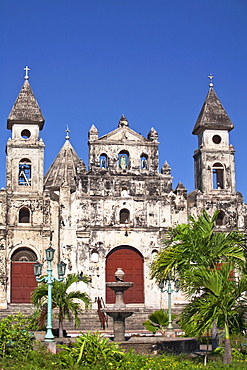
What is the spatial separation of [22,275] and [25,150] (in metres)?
8.17

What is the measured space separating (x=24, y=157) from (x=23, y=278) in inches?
310

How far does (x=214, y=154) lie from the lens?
45719 mm

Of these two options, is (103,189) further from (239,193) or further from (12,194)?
(239,193)

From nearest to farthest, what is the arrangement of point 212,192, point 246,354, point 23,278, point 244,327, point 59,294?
point 244,327 < point 246,354 < point 59,294 < point 23,278 < point 212,192

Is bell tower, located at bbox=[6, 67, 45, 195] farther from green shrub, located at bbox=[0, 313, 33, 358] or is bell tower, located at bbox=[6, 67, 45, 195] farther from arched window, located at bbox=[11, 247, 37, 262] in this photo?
green shrub, located at bbox=[0, 313, 33, 358]

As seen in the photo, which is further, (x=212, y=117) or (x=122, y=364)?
(x=212, y=117)

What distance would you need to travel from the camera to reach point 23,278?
138 ft

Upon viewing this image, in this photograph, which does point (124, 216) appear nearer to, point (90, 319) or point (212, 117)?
point (90, 319)

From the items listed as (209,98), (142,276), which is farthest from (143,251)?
(209,98)

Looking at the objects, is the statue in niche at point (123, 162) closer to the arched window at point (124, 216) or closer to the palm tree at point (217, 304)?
the arched window at point (124, 216)

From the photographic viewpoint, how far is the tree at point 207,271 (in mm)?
21234

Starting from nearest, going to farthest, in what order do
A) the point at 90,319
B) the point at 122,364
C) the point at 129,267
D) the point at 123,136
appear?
1. the point at 122,364
2. the point at 90,319
3. the point at 129,267
4. the point at 123,136

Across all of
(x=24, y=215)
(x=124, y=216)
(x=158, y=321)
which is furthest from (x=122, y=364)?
(x=24, y=215)

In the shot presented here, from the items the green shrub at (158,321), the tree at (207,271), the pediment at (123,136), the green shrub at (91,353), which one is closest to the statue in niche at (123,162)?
the pediment at (123,136)
